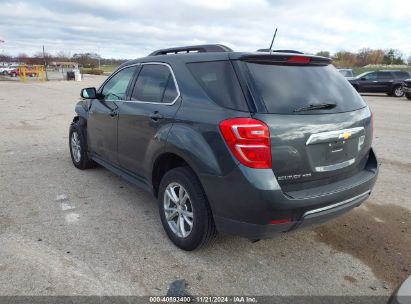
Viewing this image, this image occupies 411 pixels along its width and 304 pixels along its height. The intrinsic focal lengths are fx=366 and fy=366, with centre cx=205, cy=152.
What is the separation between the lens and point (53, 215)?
4.06 meters

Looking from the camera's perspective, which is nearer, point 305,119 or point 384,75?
point 305,119

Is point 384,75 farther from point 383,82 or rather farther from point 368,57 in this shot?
point 368,57

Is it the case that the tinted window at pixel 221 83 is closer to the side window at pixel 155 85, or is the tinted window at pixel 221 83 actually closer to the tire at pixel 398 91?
the side window at pixel 155 85

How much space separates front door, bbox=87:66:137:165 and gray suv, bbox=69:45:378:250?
0.67 m

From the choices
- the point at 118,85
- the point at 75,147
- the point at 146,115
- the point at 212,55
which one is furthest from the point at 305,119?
the point at 75,147

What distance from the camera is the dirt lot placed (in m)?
2.88

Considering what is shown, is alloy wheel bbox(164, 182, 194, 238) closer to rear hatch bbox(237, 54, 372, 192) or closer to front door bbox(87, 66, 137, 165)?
rear hatch bbox(237, 54, 372, 192)

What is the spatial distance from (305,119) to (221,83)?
719 mm

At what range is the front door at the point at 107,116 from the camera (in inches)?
172

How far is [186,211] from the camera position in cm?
330

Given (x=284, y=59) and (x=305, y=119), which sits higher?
(x=284, y=59)

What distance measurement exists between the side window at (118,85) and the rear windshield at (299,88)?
1.91 m

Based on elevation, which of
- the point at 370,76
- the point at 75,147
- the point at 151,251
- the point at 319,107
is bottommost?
the point at 151,251

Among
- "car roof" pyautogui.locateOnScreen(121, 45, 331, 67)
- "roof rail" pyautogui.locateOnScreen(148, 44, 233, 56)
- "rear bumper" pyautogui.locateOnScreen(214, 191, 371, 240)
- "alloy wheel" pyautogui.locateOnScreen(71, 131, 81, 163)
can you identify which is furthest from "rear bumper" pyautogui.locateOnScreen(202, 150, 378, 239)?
"alloy wheel" pyautogui.locateOnScreen(71, 131, 81, 163)
